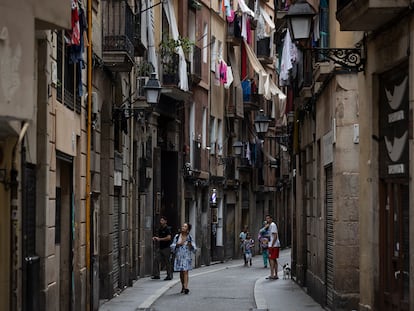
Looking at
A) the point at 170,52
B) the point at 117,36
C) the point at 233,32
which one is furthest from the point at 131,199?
the point at 233,32

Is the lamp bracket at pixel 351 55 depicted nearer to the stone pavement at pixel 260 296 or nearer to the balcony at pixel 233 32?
the stone pavement at pixel 260 296

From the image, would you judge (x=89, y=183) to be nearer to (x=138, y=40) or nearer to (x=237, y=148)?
(x=138, y=40)

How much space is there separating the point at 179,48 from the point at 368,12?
2005 centimetres

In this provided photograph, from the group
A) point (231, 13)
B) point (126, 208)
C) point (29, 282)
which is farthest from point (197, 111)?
point (29, 282)

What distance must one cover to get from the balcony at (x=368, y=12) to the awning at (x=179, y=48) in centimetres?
1802

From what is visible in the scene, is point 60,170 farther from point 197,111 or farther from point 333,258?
point 197,111

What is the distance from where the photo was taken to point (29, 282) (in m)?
13.6

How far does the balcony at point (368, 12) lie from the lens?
12469 mm

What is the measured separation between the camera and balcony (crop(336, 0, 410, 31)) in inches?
491

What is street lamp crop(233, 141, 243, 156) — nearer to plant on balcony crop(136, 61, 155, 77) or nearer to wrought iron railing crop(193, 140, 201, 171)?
wrought iron railing crop(193, 140, 201, 171)

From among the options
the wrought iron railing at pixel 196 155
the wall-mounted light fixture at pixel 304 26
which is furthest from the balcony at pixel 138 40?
the wrought iron railing at pixel 196 155

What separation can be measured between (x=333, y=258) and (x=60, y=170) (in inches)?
218

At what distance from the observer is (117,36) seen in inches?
868

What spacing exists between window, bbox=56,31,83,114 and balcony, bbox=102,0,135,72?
11.2ft
